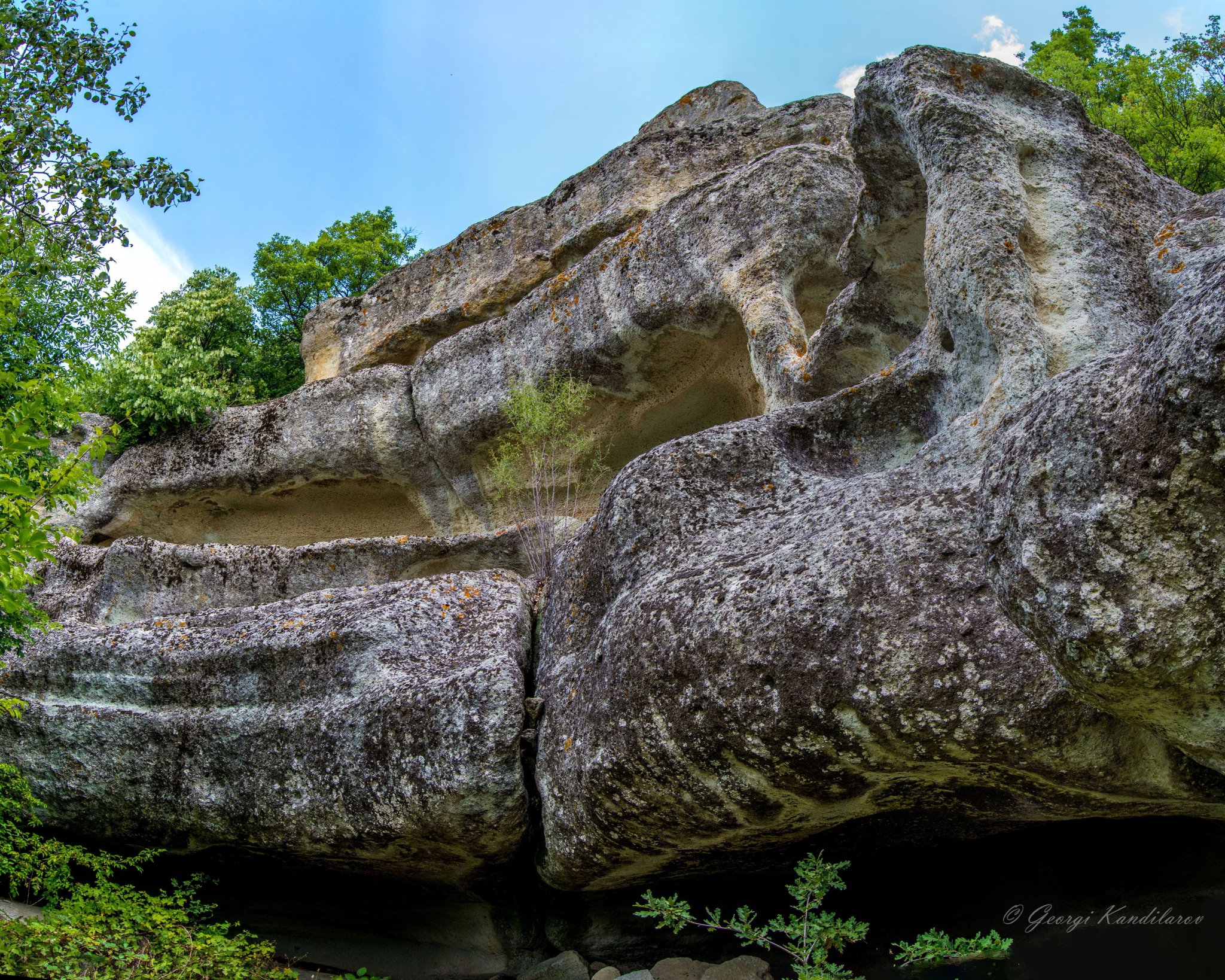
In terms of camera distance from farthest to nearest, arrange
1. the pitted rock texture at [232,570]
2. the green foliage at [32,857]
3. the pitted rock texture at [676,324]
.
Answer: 1. the pitted rock texture at [676,324]
2. the pitted rock texture at [232,570]
3. the green foliage at [32,857]

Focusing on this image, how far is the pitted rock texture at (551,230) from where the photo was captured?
10.5 meters

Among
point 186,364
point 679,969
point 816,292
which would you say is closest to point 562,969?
point 679,969

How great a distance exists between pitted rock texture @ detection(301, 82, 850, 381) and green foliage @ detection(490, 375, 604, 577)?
2.88 meters

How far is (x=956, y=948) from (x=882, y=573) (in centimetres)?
144

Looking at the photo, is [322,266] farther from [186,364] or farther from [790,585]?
[790,585]

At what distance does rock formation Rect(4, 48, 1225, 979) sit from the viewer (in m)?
2.65

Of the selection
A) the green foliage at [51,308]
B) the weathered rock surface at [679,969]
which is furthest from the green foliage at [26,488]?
the weathered rock surface at [679,969]

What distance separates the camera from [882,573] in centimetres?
350

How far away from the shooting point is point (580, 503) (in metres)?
8.98

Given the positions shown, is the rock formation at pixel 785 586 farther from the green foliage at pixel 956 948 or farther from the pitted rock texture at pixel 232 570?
the green foliage at pixel 956 948

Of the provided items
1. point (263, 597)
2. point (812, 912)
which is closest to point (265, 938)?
point (263, 597)

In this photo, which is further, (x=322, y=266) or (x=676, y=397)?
(x=322, y=266)

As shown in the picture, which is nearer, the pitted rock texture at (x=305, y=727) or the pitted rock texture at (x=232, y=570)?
the pitted rock texture at (x=305, y=727)

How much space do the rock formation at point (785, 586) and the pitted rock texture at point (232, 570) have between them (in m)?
0.03
